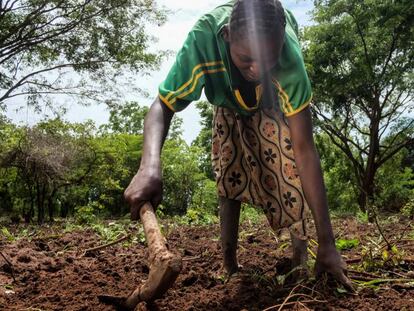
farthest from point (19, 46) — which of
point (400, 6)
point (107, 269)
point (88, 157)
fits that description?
point (107, 269)

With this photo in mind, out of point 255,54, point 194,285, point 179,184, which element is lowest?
point 194,285

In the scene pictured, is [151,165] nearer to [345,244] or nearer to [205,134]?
[345,244]

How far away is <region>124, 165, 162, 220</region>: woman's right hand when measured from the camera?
1907 millimetres

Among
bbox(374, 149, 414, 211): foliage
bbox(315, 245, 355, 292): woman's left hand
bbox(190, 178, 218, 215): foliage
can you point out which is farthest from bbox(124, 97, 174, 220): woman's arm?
bbox(374, 149, 414, 211): foliage

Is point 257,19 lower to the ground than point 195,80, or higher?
higher

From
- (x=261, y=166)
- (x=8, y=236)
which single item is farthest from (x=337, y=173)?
(x=261, y=166)

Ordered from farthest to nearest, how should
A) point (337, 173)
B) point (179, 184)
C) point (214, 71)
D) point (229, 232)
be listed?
1. point (337, 173)
2. point (179, 184)
3. point (229, 232)
4. point (214, 71)

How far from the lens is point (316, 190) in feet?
7.62

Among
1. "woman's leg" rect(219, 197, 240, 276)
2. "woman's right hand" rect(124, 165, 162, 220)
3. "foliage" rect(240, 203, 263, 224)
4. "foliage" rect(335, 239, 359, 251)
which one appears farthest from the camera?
"foliage" rect(240, 203, 263, 224)

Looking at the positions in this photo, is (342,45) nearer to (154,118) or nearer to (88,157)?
(88,157)

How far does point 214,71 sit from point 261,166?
67cm

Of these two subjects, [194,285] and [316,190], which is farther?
[194,285]

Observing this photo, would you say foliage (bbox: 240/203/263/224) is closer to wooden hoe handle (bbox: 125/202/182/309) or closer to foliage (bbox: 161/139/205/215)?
wooden hoe handle (bbox: 125/202/182/309)

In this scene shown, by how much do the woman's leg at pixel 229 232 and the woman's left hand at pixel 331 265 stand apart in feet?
2.48
